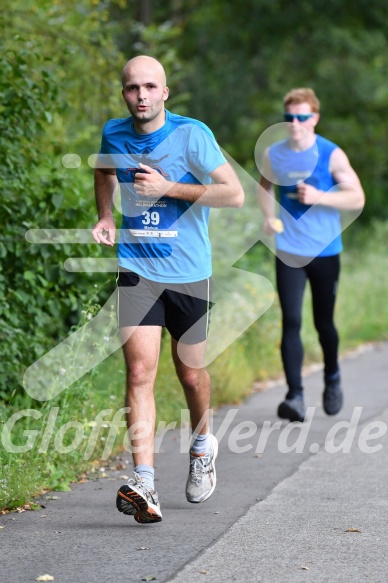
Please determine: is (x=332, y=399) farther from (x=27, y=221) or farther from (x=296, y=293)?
(x=27, y=221)

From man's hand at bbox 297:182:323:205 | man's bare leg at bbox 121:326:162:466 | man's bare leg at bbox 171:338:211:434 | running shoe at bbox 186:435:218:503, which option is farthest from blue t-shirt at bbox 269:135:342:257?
man's bare leg at bbox 121:326:162:466

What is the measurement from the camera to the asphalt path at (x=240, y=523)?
4539 mm

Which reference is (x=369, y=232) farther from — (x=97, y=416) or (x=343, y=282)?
(x=97, y=416)

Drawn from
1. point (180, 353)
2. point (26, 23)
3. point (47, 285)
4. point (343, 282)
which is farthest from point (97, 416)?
point (343, 282)

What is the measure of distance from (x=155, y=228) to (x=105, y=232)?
0.88 feet

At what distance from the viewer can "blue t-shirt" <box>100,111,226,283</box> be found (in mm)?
5527

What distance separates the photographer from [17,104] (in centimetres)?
738

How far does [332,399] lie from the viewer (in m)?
8.58

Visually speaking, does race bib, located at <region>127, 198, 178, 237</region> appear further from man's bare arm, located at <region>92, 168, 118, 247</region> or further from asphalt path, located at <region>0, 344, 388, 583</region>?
asphalt path, located at <region>0, 344, 388, 583</region>

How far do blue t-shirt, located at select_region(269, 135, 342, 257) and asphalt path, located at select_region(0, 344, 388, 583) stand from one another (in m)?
1.23

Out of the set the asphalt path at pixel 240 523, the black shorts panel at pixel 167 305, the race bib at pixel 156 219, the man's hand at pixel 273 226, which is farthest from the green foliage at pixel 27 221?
the race bib at pixel 156 219

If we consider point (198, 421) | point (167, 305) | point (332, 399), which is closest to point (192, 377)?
point (198, 421)

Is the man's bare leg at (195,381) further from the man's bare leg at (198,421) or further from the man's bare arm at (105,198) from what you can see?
the man's bare arm at (105,198)

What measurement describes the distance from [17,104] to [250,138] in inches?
888
